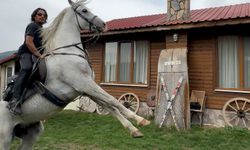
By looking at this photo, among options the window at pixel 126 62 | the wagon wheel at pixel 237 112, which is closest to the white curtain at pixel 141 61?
the window at pixel 126 62

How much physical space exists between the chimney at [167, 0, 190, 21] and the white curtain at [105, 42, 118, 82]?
9.33 ft

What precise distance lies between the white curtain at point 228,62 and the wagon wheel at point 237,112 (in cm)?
66

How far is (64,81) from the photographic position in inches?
138

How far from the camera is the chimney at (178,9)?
11.3m

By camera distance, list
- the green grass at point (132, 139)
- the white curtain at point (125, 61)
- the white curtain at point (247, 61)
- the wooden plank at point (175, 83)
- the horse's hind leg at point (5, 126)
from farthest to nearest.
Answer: the white curtain at point (125, 61) → the white curtain at point (247, 61) → the wooden plank at point (175, 83) → the green grass at point (132, 139) → the horse's hind leg at point (5, 126)

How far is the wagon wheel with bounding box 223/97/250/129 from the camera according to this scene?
9.25m

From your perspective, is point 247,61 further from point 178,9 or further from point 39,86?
point 39,86

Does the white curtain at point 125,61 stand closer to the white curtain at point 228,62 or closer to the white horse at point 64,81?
the white curtain at point 228,62

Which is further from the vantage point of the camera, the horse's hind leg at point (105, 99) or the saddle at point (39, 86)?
the saddle at point (39, 86)

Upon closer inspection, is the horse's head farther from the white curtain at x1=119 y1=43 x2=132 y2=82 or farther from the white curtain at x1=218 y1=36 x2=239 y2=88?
the white curtain at x1=119 y1=43 x2=132 y2=82

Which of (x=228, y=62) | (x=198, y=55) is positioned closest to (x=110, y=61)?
(x=198, y=55)

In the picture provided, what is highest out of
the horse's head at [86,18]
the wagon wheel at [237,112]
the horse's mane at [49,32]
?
the horse's head at [86,18]

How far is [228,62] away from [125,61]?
14.5ft

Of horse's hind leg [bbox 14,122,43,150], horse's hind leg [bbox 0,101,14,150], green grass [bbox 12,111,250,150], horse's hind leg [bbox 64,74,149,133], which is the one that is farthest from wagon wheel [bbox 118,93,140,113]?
horse's hind leg [bbox 64,74,149,133]
